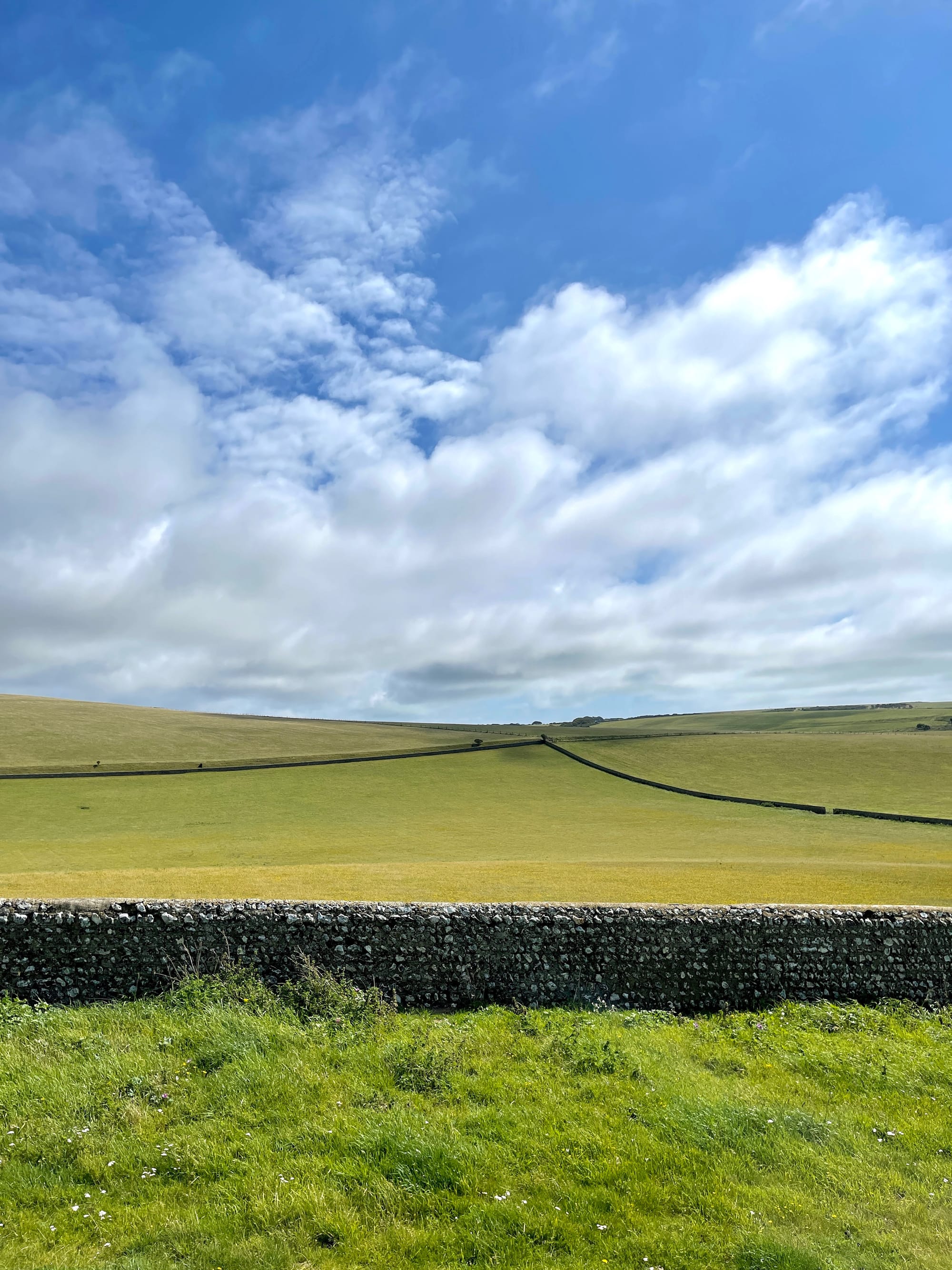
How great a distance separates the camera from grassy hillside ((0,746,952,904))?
73.0 ft

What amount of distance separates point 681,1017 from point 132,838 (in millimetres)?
33611

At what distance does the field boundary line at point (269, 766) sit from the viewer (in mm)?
57000

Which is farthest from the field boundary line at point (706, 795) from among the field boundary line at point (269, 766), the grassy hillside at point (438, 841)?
the field boundary line at point (269, 766)

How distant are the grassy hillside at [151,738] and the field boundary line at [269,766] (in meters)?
1.41

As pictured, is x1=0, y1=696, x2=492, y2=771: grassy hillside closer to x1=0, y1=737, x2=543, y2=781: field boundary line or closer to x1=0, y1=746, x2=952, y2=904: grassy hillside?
x1=0, y1=737, x2=543, y2=781: field boundary line

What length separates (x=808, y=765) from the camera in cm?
7000

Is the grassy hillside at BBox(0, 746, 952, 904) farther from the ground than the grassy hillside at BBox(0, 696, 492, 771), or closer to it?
closer to it

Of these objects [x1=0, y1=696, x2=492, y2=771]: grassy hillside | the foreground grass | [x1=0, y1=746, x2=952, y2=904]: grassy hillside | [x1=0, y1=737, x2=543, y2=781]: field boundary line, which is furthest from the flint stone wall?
[x1=0, y1=696, x2=492, y2=771]: grassy hillside

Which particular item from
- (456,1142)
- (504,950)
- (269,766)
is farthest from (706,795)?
(456,1142)

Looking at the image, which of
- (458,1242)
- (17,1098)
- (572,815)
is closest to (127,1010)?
(17,1098)

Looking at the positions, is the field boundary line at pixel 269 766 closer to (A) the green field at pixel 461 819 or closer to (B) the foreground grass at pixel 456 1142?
(A) the green field at pixel 461 819

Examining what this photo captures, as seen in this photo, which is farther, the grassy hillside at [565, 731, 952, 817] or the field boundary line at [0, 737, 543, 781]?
the field boundary line at [0, 737, 543, 781]

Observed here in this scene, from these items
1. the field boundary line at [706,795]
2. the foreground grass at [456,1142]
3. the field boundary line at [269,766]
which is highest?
the foreground grass at [456,1142]

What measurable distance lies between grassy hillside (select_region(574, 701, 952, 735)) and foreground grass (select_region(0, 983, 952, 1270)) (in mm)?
123000
